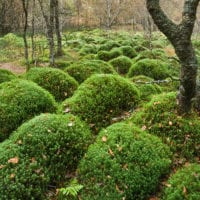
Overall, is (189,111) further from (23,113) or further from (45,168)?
(23,113)

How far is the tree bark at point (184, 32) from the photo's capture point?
4.89 metres

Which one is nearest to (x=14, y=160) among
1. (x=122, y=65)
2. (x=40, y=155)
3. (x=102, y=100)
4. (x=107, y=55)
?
(x=40, y=155)

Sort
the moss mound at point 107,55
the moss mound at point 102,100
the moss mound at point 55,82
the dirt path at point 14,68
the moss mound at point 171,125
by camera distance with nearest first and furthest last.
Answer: the moss mound at point 171,125
the moss mound at point 102,100
the moss mound at point 55,82
the moss mound at point 107,55
the dirt path at point 14,68

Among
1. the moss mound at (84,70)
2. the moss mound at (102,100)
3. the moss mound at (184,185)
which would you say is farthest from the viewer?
the moss mound at (84,70)

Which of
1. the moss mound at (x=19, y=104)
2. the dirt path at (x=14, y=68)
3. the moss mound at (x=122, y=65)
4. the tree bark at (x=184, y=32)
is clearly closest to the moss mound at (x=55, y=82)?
the moss mound at (x=19, y=104)

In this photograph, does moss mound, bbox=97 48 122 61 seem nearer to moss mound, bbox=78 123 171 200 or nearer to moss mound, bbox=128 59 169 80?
moss mound, bbox=128 59 169 80

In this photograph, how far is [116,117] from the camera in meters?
6.79

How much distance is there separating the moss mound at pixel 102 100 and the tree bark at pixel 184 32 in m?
2.03

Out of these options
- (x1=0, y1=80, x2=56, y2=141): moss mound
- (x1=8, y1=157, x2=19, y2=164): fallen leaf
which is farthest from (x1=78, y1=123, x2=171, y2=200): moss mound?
(x1=0, y1=80, x2=56, y2=141): moss mound

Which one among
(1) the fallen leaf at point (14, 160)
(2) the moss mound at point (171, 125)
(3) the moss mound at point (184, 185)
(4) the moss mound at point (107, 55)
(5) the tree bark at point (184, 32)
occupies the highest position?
(5) the tree bark at point (184, 32)

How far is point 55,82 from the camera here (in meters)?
8.03

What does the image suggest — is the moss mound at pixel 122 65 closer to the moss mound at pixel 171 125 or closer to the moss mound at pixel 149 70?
the moss mound at pixel 149 70

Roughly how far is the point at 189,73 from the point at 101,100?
2.41m

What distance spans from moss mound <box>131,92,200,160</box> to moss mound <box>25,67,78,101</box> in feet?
7.98
